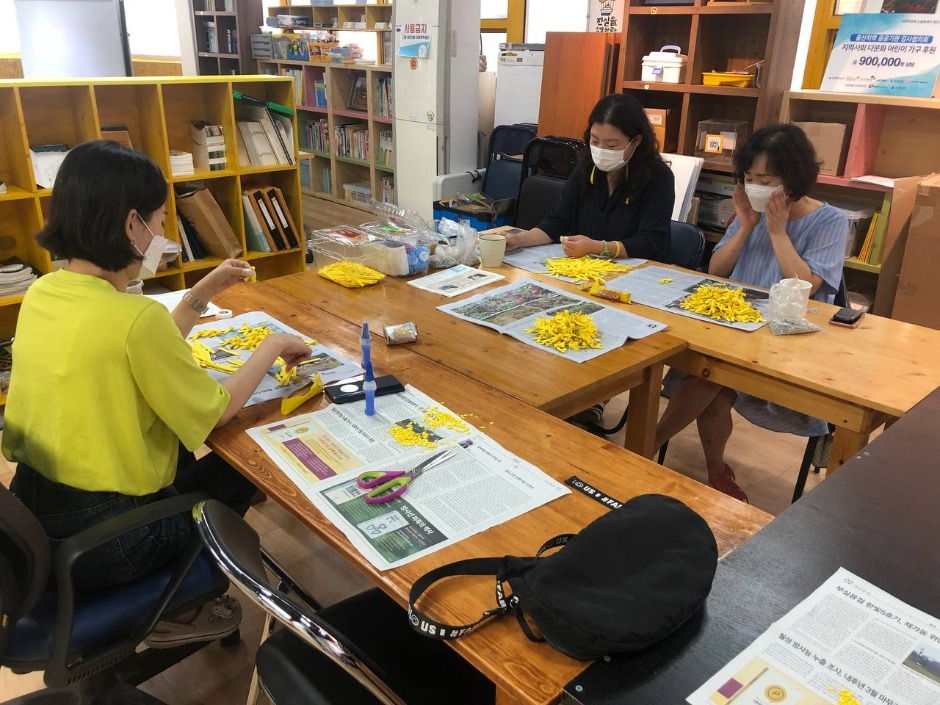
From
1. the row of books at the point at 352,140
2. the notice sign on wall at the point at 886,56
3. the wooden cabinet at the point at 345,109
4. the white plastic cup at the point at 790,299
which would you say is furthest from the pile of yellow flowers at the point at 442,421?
the row of books at the point at 352,140

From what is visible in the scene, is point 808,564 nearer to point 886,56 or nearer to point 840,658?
point 840,658

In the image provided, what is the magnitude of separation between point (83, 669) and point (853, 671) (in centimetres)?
121

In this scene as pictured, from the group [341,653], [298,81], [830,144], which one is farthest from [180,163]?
[298,81]

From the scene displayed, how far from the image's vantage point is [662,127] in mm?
4000

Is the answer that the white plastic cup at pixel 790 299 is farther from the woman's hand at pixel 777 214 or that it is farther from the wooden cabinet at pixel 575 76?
the wooden cabinet at pixel 575 76

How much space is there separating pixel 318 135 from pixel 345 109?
498 mm

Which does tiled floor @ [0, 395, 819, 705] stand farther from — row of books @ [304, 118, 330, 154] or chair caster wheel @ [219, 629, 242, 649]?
row of books @ [304, 118, 330, 154]

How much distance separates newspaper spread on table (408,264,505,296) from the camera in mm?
2207

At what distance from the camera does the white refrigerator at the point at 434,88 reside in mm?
4742

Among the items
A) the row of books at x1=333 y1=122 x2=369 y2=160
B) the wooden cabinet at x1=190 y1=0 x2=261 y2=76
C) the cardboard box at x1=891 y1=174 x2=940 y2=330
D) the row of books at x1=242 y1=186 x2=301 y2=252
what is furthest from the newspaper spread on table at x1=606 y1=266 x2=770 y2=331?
the wooden cabinet at x1=190 y1=0 x2=261 y2=76

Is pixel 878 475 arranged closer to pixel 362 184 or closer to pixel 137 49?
pixel 362 184

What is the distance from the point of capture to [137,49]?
7.29 m

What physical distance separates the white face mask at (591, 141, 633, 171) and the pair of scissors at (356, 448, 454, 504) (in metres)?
1.63

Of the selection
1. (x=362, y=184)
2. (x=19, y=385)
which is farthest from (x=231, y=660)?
(x=362, y=184)
